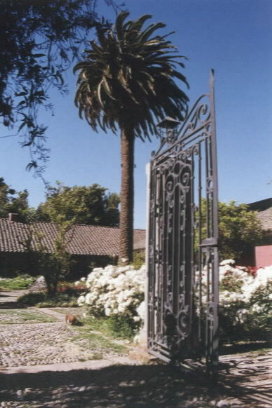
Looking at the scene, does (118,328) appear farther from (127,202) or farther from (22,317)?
(127,202)

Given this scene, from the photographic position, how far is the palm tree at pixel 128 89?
15398mm

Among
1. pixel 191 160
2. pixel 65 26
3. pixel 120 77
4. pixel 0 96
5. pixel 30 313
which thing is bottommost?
pixel 30 313

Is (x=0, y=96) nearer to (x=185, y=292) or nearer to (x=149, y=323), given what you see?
(x=185, y=292)

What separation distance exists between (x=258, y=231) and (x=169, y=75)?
27.4 ft

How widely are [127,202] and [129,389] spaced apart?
10.9m

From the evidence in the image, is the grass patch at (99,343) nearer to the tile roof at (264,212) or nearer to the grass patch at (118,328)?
the grass patch at (118,328)

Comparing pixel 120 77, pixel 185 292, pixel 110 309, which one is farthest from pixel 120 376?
pixel 120 77

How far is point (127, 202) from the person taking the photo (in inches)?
602

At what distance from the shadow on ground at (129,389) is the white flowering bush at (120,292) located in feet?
5.78

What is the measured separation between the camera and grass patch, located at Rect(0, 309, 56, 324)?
35.2 feet

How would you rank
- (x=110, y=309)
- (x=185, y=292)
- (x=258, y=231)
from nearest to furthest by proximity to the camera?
(x=185, y=292) < (x=110, y=309) < (x=258, y=231)

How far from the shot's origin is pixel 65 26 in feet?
15.0

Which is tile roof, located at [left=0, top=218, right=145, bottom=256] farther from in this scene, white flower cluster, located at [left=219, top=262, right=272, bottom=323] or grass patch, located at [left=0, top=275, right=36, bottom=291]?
white flower cluster, located at [left=219, top=262, right=272, bottom=323]

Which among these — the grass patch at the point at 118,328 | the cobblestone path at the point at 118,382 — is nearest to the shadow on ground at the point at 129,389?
the cobblestone path at the point at 118,382
